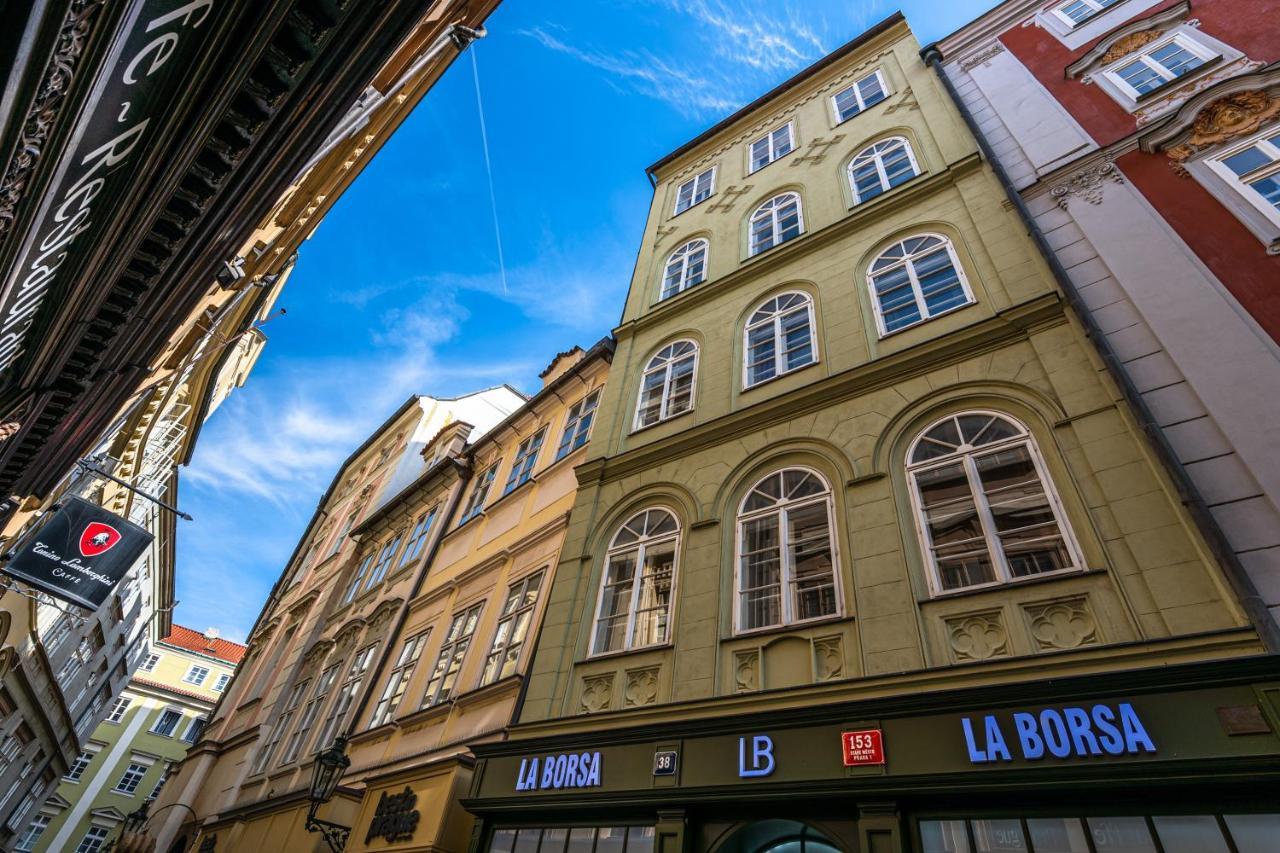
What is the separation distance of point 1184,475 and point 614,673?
6408 millimetres

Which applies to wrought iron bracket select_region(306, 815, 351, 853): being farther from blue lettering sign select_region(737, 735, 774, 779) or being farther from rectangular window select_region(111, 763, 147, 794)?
rectangular window select_region(111, 763, 147, 794)

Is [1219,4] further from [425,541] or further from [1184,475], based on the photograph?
[425,541]

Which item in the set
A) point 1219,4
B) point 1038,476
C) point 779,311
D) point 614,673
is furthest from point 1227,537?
point 1219,4

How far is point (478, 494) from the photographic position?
56.0 ft

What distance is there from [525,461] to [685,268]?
6.07 meters

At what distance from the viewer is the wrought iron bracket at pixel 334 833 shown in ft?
33.0

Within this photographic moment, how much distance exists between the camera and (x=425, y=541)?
17.6 m

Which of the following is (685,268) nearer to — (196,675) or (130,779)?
(130,779)

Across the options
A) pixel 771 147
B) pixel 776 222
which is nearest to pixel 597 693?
pixel 776 222

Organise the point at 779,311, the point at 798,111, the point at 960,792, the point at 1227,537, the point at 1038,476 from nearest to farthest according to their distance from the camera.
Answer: the point at 960,792, the point at 1227,537, the point at 1038,476, the point at 779,311, the point at 798,111

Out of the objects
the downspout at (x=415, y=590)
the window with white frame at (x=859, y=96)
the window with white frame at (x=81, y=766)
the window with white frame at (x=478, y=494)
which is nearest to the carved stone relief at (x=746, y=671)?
the downspout at (x=415, y=590)

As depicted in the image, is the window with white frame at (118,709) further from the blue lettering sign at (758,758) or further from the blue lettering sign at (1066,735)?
the blue lettering sign at (1066,735)

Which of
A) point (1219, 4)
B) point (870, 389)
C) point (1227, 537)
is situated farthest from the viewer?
point (1219, 4)

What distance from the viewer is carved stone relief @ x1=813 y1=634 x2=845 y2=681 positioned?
258 inches
